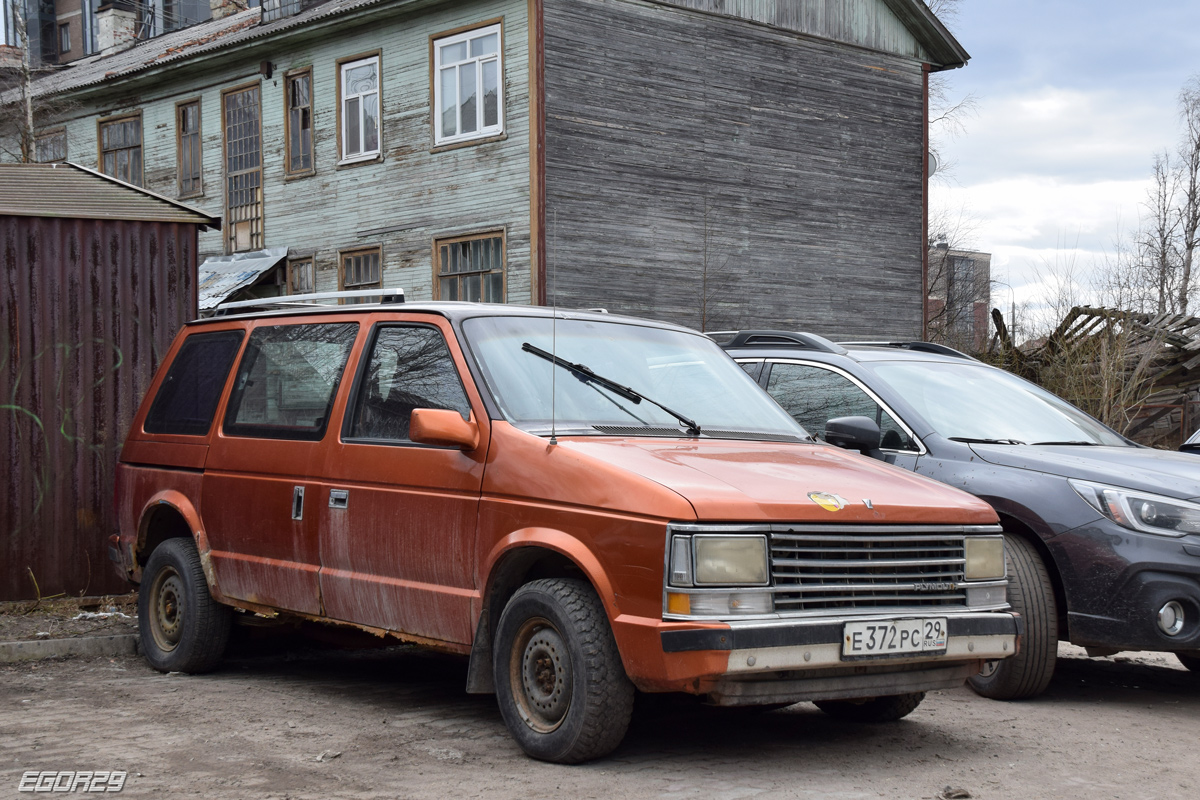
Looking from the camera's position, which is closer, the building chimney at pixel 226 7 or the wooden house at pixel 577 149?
the wooden house at pixel 577 149

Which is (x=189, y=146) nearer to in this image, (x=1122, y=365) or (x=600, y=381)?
(x=1122, y=365)

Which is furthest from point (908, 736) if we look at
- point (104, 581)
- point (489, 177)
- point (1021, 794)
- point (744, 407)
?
point (489, 177)

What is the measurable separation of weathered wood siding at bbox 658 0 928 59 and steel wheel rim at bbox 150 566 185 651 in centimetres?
1810

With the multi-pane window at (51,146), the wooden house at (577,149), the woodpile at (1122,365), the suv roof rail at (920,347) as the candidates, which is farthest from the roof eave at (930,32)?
the suv roof rail at (920,347)

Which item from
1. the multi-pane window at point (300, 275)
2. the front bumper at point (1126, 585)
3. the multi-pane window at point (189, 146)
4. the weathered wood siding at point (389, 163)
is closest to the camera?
the front bumper at point (1126, 585)

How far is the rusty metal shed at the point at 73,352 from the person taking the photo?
30.3 ft

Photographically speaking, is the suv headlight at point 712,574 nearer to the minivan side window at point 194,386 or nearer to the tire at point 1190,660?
the minivan side window at point 194,386

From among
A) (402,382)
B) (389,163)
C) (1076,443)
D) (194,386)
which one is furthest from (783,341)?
(389,163)

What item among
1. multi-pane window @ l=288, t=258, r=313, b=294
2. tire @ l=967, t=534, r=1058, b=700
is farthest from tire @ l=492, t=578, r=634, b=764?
multi-pane window @ l=288, t=258, r=313, b=294

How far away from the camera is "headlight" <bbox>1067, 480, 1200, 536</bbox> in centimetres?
651

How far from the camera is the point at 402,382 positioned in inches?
248

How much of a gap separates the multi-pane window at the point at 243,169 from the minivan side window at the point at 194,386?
20157 millimetres

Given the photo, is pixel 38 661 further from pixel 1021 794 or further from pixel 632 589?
pixel 1021 794

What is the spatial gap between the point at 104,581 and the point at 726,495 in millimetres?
6090
